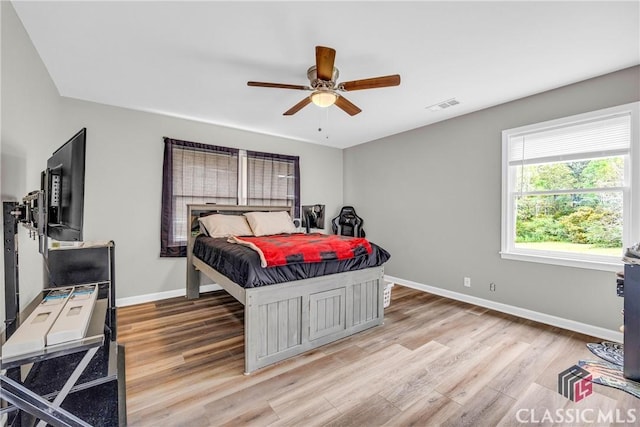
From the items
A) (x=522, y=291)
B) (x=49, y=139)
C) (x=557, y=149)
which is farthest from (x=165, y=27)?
(x=522, y=291)

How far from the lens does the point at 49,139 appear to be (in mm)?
2672

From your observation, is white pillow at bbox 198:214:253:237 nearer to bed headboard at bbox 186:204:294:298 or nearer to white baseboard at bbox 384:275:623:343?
bed headboard at bbox 186:204:294:298

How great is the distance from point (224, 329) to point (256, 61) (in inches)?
102

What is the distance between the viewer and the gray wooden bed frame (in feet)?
7.06

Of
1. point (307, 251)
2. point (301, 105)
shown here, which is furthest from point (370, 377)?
point (301, 105)

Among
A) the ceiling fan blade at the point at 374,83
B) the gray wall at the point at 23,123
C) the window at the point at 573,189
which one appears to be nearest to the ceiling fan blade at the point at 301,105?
the ceiling fan blade at the point at 374,83

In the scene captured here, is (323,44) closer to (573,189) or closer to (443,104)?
(443,104)

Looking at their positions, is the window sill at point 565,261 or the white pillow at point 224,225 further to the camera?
the white pillow at point 224,225

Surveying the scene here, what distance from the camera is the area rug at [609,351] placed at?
227 centimetres

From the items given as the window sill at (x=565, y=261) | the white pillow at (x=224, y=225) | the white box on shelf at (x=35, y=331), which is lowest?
the white box on shelf at (x=35, y=331)

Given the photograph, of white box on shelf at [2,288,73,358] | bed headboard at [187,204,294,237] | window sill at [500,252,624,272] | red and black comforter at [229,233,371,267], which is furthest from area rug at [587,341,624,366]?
bed headboard at [187,204,294,237]

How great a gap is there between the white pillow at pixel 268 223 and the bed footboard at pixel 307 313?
1.59m

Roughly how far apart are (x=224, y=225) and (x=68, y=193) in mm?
2198

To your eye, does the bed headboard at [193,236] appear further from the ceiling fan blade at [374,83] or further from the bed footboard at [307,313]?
the ceiling fan blade at [374,83]
